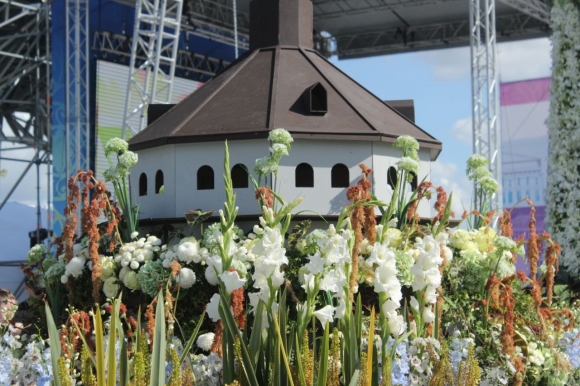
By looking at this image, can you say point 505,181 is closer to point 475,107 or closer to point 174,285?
point 475,107

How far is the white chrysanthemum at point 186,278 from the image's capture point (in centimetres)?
667

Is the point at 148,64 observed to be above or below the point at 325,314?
above

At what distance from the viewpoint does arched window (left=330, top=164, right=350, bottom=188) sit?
340 inches

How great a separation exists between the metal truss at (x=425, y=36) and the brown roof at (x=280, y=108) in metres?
19.4

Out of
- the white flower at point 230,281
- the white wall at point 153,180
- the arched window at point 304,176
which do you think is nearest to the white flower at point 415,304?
the white flower at point 230,281

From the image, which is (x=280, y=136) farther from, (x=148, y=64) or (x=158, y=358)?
(x=148, y=64)

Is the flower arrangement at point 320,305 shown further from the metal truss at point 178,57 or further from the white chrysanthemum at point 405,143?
the metal truss at point 178,57

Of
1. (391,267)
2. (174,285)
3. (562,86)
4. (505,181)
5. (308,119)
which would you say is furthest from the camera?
(505,181)

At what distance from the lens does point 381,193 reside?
29.1 feet

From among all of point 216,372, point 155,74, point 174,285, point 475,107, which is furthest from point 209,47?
point 216,372

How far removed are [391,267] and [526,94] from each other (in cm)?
2064

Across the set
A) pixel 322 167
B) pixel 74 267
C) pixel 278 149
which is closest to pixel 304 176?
pixel 322 167

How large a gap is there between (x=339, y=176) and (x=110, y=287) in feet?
9.06

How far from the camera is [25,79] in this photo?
28.1 m
